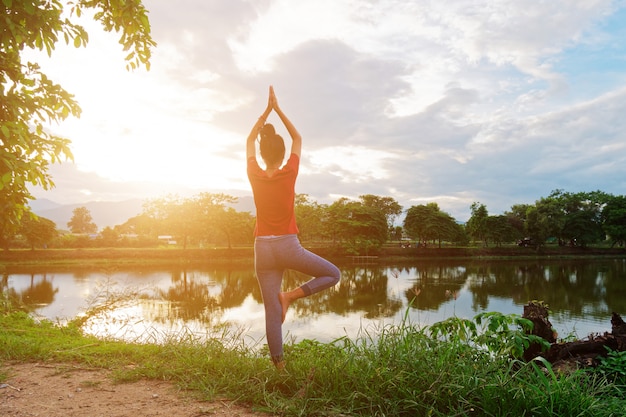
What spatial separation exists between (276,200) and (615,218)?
56.0m

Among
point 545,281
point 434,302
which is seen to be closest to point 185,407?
point 434,302

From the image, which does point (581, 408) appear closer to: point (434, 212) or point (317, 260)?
point (317, 260)

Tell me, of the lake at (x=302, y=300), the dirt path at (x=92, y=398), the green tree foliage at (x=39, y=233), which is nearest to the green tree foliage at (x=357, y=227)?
the lake at (x=302, y=300)

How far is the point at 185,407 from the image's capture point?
2.52 metres

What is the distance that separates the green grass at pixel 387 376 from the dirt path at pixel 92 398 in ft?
0.37

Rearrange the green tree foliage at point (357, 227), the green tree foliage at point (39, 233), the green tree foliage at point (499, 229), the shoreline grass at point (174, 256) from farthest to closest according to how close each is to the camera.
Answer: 1. the green tree foliage at point (499, 229)
2. the green tree foliage at point (357, 227)
3. the green tree foliage at point (39, 233)
4. the shoreline grass at point (174, 256)

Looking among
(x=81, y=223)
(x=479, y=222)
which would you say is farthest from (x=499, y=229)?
(x=81, y=223)

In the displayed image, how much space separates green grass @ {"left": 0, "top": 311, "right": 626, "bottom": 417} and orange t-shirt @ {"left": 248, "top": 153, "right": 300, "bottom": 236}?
0.94 meters

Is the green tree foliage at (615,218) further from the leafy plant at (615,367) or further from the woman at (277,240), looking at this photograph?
the woman at (277,240)

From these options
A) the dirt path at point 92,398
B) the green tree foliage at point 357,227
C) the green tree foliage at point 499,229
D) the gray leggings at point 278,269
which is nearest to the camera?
the dirt path at point 92,398

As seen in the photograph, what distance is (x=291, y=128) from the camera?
115 inches

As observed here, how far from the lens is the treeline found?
36188mm

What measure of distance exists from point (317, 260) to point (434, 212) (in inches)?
1756

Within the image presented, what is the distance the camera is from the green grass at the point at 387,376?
2.24 metres
